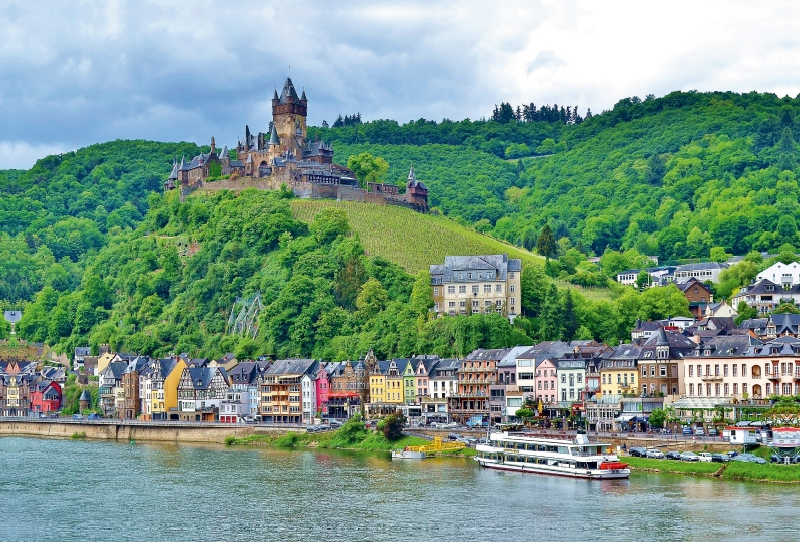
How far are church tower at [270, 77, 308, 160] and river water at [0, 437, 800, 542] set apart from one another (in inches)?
3438

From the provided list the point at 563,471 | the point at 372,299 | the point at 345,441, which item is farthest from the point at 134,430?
the point at 563,471

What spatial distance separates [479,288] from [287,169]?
154ft

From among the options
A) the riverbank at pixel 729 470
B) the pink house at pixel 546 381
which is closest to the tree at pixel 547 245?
the pink house at pixel 546 381

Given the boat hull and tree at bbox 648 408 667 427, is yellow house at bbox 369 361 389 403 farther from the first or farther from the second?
tree at bbox 648 408 667 427

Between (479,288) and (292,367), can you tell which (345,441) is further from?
(479,288)

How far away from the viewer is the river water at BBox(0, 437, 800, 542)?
61.8 metres

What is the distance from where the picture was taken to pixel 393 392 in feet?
373

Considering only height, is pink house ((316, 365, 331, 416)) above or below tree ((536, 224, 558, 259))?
below

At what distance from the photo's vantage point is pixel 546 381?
103125mm

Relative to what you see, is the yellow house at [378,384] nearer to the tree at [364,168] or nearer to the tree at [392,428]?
the tree at [392,428]

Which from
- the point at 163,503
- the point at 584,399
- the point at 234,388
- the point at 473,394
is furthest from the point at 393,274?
the point at 163,503

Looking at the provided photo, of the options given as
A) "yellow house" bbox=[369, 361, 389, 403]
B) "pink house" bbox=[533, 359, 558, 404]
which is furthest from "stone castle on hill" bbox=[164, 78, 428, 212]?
"pink house" bbox=[533, 359, 558, 404]

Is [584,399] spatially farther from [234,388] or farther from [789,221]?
[789,221]

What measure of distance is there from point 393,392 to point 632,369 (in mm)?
24143
